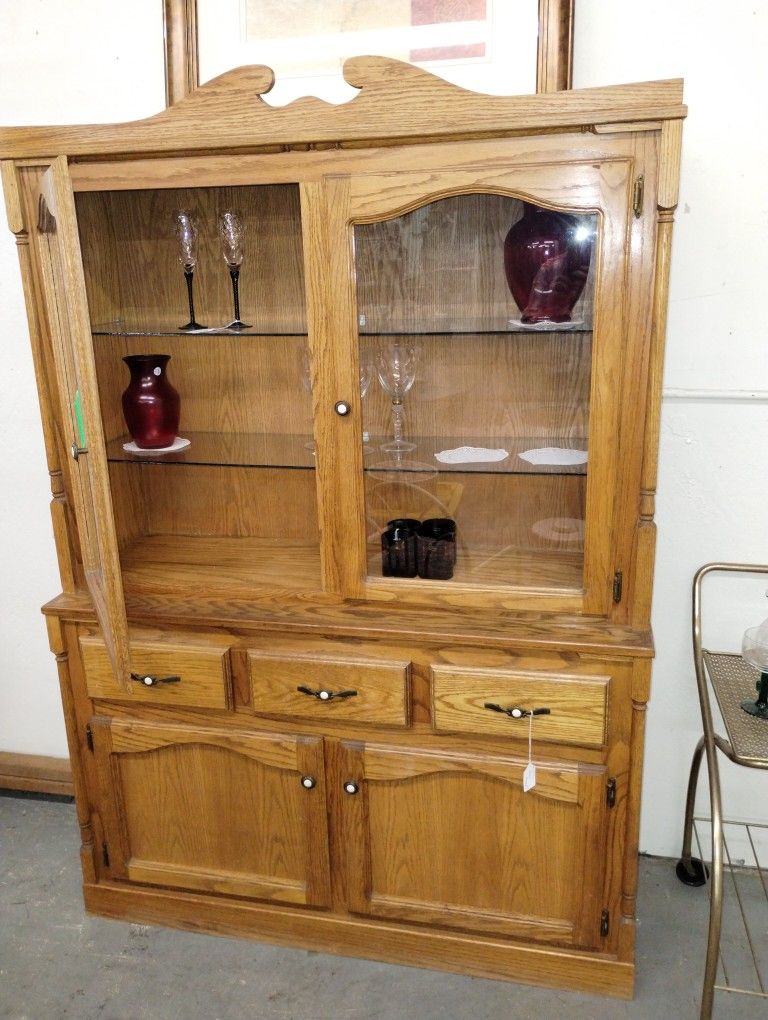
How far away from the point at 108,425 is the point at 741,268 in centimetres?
148

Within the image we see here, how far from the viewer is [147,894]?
2.09m

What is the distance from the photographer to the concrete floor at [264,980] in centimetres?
185

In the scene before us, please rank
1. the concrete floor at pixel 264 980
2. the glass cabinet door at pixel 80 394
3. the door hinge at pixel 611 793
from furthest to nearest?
the concrete floor at pixel 264 980 < the door hinge at pixel 611 793 < the glass cabinet door at pixel 80 394

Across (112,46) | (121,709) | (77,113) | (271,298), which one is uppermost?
(112,46)

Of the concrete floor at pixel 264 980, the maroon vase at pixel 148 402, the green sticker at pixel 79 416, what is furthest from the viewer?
the maroon vase at pixel 148 402

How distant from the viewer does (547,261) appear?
165 cm

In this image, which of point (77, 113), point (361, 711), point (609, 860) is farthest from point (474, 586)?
point (77, 113)

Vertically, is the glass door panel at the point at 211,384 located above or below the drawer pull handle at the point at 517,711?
above

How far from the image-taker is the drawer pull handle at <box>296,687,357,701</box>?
1817 mm

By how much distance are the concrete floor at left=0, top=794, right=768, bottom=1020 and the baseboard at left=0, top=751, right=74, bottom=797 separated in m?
0.44

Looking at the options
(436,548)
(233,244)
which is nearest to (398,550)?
(436,548)

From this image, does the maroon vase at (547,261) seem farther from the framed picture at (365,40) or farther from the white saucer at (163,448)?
the white saucer at (163,448)

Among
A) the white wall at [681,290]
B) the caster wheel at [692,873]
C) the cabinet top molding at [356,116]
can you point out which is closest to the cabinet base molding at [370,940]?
the caster wheel at [692,873]

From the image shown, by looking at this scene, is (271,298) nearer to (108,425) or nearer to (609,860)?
(108,425)
